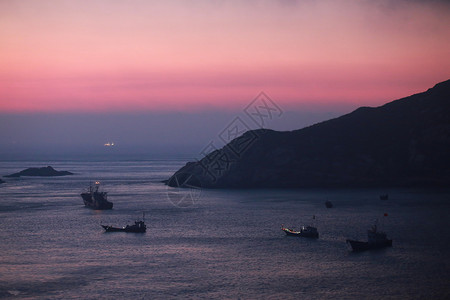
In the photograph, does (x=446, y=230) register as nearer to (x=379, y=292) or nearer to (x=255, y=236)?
(x=255, y=236)

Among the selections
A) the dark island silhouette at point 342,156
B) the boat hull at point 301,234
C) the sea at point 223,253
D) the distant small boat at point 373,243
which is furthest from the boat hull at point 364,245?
the dark island silhouette at point 342,156

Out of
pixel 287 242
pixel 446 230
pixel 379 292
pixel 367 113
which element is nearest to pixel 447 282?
pixel 379 292

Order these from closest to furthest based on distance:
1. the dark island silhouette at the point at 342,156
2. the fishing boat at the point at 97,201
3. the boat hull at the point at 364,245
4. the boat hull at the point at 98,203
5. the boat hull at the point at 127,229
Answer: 1. the boat hull at the point at 364,245
2. the boat hull at the point at 127,229
3. the boat hull at the point at 98,203
4. the fishing boat at the point at 97,201
5. the dark island silhouette at the point at 342,156

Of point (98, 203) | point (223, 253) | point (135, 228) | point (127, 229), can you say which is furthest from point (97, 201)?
point (223, 253)

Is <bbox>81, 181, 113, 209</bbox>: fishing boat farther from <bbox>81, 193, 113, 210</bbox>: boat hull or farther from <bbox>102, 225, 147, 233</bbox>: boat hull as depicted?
<bbox>102, 225, 147, 233</bbox>: boat hull

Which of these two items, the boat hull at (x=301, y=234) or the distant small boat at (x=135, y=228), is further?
the distant small boat at (x=135, y=228)

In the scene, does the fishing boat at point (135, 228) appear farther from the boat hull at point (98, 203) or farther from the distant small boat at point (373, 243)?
the boat hull at point (98, 203)
